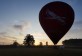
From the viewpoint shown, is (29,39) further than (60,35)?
Yes

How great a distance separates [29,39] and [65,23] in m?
120

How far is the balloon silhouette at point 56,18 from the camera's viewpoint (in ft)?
81.4

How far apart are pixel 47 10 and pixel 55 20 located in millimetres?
1489

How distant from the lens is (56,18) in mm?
25031

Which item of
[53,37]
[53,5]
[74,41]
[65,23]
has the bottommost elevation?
[53,37]

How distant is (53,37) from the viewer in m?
24.0

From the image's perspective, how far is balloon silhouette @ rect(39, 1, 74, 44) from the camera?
24800 millimetres

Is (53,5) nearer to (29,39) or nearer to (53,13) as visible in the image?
(53,13)

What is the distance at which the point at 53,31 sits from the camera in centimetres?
2456

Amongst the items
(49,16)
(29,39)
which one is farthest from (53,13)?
(29,39)

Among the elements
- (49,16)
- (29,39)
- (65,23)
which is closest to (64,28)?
(65,23)

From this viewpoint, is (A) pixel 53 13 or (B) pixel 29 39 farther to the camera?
(B) pixel 29 39

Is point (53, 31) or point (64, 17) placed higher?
point (64, 17)

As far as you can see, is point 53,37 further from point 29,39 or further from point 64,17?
point 29,39
